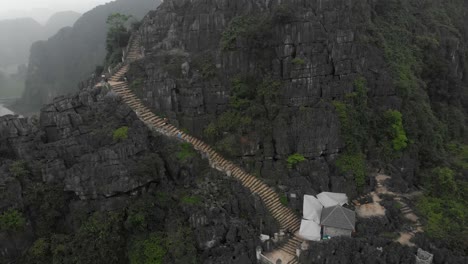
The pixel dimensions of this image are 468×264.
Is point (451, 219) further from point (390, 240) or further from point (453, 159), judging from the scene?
point (453, 159)

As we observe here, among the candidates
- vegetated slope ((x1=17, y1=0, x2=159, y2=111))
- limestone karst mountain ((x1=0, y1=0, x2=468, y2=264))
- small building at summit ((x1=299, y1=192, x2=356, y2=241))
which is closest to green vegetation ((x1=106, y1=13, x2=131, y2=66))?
limestone karst mountain ((x1=0, y1=0, x2=468, y2=264))

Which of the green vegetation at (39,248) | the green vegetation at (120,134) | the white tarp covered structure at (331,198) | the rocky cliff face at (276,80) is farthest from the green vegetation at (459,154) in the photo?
the green vegetation at (39,248)

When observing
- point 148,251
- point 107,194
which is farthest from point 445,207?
point 107,194

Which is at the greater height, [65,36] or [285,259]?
[65,36]

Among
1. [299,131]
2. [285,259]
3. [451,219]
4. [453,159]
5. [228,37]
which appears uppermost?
[228,37]

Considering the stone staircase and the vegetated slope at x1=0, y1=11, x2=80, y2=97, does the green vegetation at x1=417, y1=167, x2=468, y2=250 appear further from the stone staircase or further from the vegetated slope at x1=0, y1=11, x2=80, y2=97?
the vegetated slope at x1=0, y1=11, x2=80, y2=97

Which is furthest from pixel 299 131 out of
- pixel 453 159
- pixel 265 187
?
pixel 453 159
